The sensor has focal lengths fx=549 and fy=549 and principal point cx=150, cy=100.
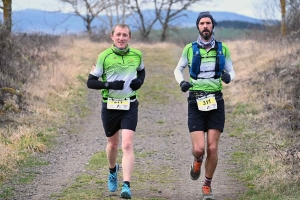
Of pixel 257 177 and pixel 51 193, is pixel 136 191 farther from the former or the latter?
pixel 257 177

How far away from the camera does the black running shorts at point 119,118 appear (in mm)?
6336

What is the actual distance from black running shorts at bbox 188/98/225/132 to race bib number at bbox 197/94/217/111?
0.24 feet

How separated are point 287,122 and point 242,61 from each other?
37.8 ft

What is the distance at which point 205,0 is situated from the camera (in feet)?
152

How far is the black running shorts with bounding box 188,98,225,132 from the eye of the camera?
6.27 m

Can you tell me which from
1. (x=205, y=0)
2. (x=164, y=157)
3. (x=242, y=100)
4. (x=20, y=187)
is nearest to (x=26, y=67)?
(x=242, y=100)

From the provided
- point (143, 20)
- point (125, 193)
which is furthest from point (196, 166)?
point (143, 20)

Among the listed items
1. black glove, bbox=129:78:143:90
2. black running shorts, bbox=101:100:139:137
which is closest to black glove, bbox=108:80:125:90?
black glove, bbox=129:78:143:90

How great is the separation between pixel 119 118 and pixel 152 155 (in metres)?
3.01

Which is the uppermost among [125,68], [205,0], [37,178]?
[205,0]

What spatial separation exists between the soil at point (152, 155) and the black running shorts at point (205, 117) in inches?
34.7

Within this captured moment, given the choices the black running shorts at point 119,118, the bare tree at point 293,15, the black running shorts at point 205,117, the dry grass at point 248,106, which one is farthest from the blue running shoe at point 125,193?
the bare tree at point 293,15

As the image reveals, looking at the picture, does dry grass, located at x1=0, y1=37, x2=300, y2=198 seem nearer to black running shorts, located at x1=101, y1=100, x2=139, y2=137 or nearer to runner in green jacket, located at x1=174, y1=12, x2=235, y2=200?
runner in green jacket, located at x1=174, y1=12, x2=235, y2=200

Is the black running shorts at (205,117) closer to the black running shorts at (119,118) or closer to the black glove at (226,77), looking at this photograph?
the black glove at (226,77)
